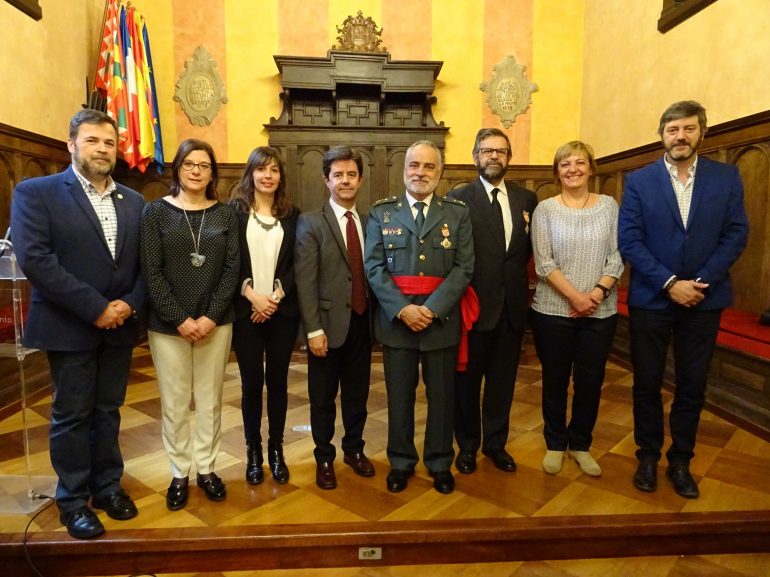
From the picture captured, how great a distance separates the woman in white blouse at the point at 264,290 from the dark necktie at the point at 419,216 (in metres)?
0.56

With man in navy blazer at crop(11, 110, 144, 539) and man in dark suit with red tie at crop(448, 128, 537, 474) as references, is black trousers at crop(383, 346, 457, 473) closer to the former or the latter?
man in dark suit with red tie at crop(448, 128, 537, 474)

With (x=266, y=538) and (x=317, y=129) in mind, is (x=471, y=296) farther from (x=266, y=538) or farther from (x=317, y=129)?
(x=317, y=129)

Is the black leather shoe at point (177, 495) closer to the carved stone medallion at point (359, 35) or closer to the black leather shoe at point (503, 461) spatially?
the black leather shoe at point (503, 461)

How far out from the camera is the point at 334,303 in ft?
7.49

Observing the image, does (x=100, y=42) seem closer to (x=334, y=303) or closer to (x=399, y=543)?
(x=334, y=303)

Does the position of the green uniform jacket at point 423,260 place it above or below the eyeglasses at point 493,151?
below

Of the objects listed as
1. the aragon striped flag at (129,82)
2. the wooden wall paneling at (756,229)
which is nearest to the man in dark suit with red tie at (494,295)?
the wooden wall paneling at (756,229)

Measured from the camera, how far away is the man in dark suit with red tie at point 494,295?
2404 mm

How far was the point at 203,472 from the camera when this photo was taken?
2271 mm

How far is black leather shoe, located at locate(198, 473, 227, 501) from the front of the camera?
7.29 feet

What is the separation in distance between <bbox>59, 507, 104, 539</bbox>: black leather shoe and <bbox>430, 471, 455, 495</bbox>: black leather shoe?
1.35m

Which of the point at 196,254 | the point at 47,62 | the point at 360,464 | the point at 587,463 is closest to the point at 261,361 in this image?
the point at 196,254

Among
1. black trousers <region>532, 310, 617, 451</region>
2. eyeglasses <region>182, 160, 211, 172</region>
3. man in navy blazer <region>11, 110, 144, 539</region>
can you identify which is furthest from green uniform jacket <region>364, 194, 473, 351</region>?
man in navy blazer <region>11, 110, 144, 539</region>

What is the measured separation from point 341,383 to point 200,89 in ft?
14.8
